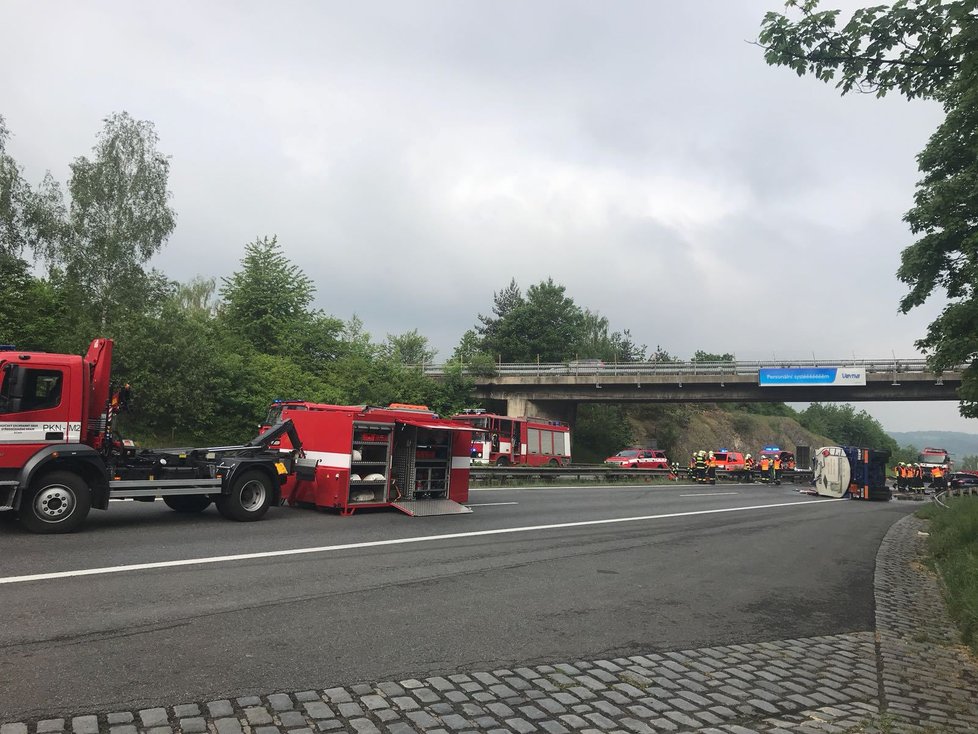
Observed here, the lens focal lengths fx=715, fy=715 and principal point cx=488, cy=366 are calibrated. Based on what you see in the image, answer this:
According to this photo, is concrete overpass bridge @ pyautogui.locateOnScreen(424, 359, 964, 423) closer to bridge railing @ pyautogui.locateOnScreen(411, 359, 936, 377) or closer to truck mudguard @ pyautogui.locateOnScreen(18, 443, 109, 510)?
bridge railing @ pyautogui.locateOnScreen(411, 359, 936, 377)

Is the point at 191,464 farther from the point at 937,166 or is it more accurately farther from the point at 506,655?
the point at 937,166

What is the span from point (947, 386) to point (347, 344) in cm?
3406

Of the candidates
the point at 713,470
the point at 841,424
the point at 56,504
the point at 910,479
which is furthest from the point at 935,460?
the point at 841,424

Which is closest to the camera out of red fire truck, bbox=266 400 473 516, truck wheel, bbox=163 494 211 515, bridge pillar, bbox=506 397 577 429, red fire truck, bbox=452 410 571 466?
truck wheel, bbox=163 494 211 515

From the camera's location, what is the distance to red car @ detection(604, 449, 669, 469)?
40.1 meters

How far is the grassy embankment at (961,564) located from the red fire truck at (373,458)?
841 cm

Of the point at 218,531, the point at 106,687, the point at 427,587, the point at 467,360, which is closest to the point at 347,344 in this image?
the point at 467,360

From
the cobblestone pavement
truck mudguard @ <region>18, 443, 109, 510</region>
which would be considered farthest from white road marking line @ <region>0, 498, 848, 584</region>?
the cobblestone pavement

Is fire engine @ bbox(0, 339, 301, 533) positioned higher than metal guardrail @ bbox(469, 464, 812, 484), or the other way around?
fire engine @ bbox(0, 339, 301, 533)

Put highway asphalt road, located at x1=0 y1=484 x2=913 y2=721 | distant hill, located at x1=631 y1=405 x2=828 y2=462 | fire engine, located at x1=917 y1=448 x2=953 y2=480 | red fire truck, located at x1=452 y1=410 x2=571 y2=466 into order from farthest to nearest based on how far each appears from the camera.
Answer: distant hill, located at x1=631 y1=405 x2=828 y2=462, fire engine, located at x1=917 y1=448 x2=953 y2=480, red fire truck, located at x1=452 y1=410 x2=571 y2=466, highway asphalt road, located at x1=0 y1=484 x2=913 y2=721

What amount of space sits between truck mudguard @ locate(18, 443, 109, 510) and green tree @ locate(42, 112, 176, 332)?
2656cm

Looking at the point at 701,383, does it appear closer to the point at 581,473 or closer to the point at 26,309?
the point at 581,473

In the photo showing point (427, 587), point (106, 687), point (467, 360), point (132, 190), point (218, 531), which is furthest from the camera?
point (467, 360)

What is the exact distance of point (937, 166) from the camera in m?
21.6
